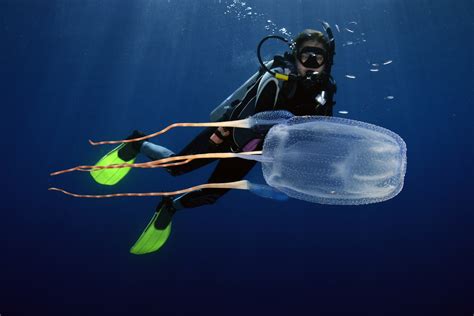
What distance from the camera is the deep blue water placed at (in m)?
12.9

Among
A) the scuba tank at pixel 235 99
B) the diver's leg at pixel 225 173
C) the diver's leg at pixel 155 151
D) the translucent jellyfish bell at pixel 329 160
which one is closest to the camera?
the translucent jellyfish bell at pixel 329 160

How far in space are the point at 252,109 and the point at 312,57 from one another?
686 mm

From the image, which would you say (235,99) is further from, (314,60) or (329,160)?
(329,160)

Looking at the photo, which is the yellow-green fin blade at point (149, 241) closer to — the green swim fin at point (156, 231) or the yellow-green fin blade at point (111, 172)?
the green swim fin at point (156, 231)

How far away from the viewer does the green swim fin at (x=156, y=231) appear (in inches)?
174

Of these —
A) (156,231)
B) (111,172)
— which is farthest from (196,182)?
(156,231)

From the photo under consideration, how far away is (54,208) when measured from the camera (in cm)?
1647

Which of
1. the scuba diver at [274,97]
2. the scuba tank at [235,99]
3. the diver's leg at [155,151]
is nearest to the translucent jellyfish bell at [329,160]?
the scuba diver at [274,97]

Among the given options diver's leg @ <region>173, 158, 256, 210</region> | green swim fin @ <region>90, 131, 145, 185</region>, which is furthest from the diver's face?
green swim fin @ <region>90, 131, 145, 185</region>

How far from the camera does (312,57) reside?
288cm

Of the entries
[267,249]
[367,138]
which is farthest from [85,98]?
[367,138]

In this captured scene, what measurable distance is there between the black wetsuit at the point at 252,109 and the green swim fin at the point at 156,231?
370mm

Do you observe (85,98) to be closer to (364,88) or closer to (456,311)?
(364,88)

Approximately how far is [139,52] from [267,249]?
37.3ft
